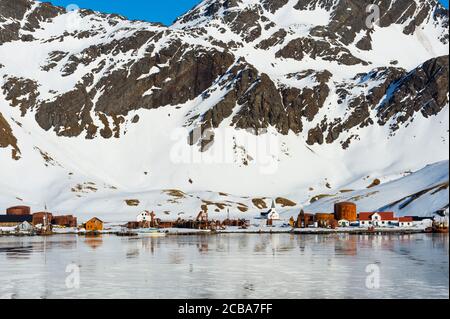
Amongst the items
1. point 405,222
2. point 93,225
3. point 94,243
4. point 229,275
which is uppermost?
point 405,222

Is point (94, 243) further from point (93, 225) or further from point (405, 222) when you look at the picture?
point (405, 222)

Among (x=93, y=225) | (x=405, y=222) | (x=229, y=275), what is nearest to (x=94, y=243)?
(x=93, y=225)

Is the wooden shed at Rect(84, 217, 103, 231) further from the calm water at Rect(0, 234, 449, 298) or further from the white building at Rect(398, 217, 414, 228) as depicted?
the calm water at Rect(0, 234, 449, 298)

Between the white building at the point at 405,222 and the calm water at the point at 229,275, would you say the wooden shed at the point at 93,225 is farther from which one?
the calm water at the point at 229,275

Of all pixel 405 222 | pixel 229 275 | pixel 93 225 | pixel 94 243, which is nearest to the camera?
pixel 229 275

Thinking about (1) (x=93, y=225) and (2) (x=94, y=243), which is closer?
(2) (x=94, y=243)

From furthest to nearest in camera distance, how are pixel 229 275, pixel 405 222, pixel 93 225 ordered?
pixel 93 225 < pixel 405 222 < pixel 229 275

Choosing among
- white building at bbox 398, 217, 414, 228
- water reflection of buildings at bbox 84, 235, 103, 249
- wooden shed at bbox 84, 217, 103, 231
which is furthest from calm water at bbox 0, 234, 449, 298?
wooden shed at bbox 84, 217, 103, 231

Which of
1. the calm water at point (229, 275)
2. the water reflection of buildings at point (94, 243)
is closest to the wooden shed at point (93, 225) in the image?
the water reflection of buildings at point (94, 243)

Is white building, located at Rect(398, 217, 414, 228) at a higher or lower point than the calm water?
higher

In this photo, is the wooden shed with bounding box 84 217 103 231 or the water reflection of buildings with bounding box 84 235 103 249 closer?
the water reflection of buildings with bounding box 84 235 103 249
